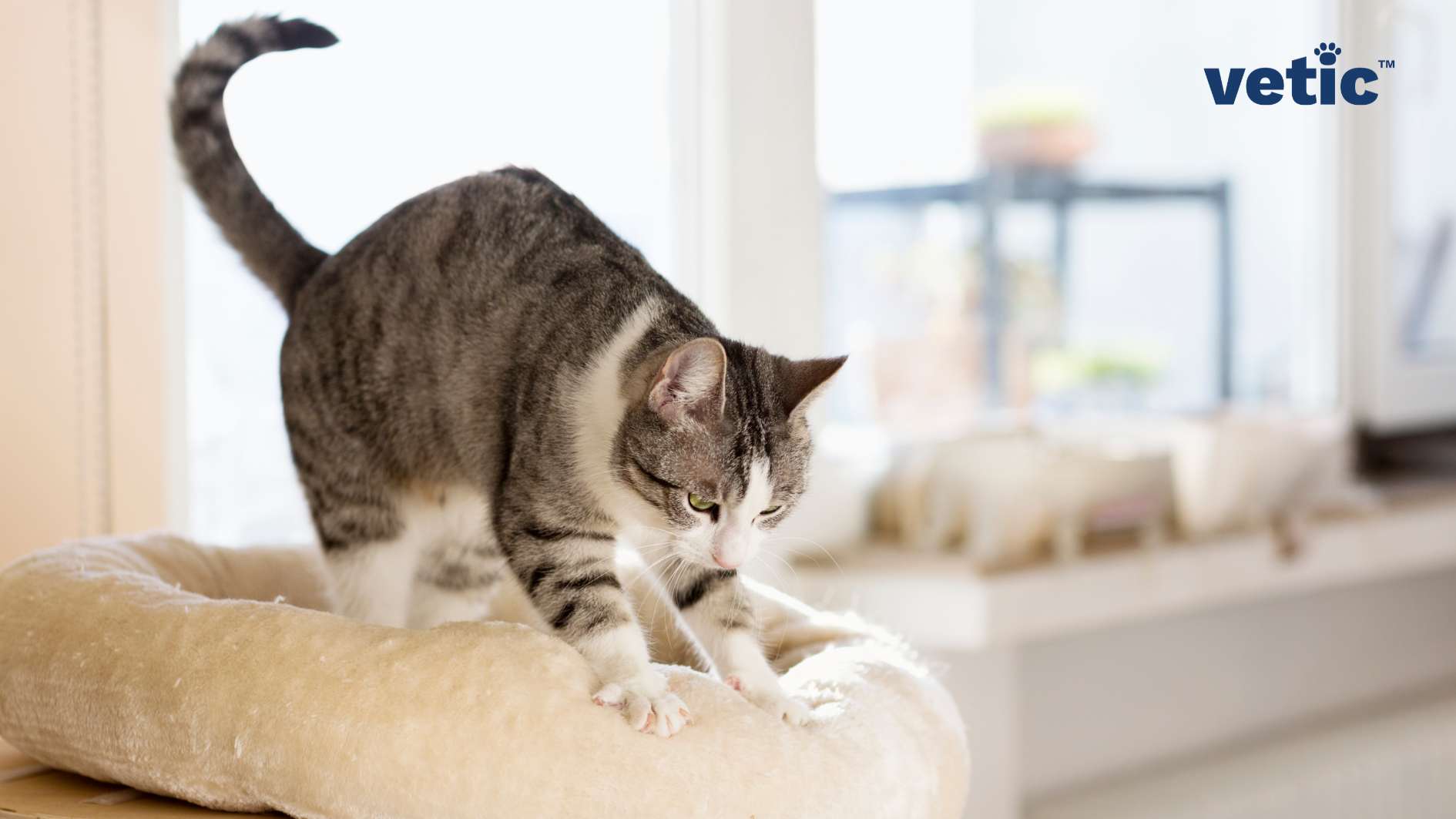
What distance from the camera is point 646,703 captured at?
738 mm

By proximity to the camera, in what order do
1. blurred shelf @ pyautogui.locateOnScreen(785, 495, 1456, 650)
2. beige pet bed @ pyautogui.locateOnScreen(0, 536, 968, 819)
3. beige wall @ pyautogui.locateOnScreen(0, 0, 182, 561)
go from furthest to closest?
blurred shelf @ pyautogui.locateOnScreen(785, 495, 1456, 650)
beige wall @ pyautogui.locateOnScreen(0, 0, 182, 561)
beige pet bed @ pyautogui.locateOnScreen(0, 536, 968, 819)

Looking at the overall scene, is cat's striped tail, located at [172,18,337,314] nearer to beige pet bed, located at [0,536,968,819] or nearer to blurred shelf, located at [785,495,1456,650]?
beige pet bed, located at [0,536,968,819]

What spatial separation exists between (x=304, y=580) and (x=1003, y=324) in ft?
5.50

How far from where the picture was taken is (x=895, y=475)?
2004 mm

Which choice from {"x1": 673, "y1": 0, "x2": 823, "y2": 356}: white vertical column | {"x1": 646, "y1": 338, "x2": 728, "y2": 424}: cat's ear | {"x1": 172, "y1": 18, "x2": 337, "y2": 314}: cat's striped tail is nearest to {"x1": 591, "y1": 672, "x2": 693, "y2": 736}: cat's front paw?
{"x1": 646, "y1": 338, "x2": 728, "y2": 424}: cat's ear

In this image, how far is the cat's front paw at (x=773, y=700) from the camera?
0.79 m

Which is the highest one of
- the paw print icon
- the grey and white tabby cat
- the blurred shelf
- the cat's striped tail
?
the paw print icon

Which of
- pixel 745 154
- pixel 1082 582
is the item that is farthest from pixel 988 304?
pixel 745 154

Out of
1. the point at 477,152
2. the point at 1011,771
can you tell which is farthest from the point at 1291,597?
the point at 477,152

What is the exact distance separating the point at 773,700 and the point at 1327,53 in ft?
6.14

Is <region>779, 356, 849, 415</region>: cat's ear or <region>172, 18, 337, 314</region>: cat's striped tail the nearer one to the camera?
<region>779, 356, 849, 415</region>: cat's ear

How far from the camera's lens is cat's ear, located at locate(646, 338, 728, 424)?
790 mm

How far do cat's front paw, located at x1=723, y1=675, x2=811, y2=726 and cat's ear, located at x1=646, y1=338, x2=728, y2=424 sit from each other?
173 mm

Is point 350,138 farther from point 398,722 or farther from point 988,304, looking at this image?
point 988,304
